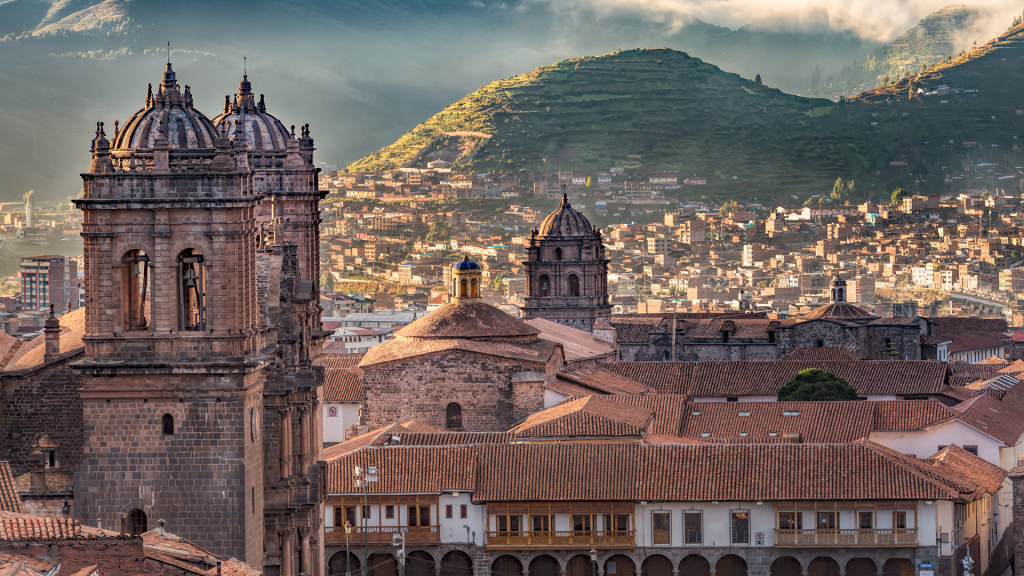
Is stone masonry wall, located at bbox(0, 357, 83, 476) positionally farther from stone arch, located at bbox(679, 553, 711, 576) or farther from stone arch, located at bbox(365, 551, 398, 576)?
stone arch, located at bbox(679, 553, 711, 576)

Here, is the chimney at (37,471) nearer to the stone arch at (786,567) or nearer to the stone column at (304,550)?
the stone column at (304,550)

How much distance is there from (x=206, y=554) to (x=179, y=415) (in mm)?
4154

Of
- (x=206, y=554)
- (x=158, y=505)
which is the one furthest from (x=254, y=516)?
(x=206, y=554)

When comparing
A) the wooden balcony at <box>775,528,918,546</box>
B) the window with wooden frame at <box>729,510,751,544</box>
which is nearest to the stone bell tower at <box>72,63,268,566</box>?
the window with wooden frame at <box>729,510,751,544</box>

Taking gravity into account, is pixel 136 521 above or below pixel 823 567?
above

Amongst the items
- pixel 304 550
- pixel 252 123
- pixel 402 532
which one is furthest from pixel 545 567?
pixel 304 550

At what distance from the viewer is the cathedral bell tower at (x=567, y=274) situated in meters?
114

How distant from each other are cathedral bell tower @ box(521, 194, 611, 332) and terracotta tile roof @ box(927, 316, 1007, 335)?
42.0 metres

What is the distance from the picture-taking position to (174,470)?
3634 cm

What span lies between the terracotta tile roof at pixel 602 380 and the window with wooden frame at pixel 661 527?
18770 millimetres

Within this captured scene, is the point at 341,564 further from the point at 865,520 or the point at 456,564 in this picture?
the point at 865,520

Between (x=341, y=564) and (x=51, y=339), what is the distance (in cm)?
2064

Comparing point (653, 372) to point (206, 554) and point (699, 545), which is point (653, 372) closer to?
point (699, 545)

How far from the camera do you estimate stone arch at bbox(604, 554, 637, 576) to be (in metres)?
61.3
